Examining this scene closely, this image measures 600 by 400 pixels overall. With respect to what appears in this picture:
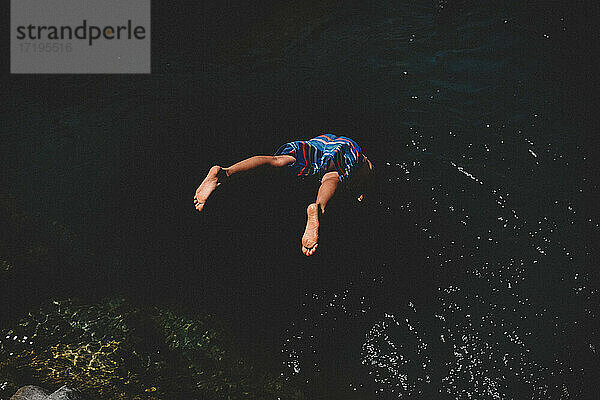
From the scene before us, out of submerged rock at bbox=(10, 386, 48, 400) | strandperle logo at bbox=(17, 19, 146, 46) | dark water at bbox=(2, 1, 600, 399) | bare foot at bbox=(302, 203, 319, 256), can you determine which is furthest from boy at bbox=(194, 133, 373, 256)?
strandperle logo at bbox=(17, 19, 146, 46)

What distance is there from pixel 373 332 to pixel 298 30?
2.59 meters

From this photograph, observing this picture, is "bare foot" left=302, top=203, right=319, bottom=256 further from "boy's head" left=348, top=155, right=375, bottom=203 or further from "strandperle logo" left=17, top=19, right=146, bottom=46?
"strandperle logo" left=17, top=19, right=146, bottom=46

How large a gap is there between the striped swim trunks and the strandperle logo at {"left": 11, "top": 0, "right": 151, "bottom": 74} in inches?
74.7

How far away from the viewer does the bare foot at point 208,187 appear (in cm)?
272

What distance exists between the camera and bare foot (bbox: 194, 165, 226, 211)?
8.94 ft

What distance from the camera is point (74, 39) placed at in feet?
14.6

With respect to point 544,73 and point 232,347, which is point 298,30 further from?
point 232,347

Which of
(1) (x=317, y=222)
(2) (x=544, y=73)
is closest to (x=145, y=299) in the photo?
(1) (x=317, y=222)

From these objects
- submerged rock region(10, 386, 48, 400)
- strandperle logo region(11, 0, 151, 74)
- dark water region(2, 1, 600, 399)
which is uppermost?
strandperle logo region(11, 0, 151, 74)

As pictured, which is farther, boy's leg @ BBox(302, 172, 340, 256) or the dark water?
the dark water

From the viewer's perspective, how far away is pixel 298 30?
442cm

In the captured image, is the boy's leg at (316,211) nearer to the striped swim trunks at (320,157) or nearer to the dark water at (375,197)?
the striped swim trunks at (320,157)

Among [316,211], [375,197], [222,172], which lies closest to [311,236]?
[316,211]

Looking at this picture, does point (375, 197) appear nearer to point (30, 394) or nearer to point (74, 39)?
point (30, 394)
